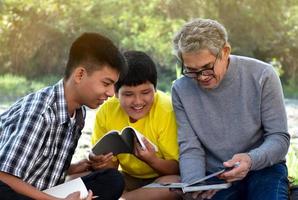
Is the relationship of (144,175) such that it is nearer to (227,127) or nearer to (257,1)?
(227,127)

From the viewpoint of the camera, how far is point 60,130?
2.11m

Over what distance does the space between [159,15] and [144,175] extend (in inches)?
43.2

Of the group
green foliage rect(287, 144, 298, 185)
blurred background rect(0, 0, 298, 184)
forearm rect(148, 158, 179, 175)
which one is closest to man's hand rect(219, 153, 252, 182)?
forearm rect(148, 158, 179, 175)

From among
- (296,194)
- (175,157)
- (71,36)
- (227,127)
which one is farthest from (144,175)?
(71,36)

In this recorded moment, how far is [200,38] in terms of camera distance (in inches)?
86.4

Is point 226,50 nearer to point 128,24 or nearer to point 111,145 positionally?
point 111,145

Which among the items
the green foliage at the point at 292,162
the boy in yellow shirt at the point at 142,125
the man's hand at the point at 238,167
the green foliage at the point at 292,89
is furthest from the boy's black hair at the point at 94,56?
the green foliage at the point at 292,89

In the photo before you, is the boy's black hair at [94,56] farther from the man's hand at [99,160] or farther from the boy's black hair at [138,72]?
the man's hand at [99,160]

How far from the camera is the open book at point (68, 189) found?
209 cm

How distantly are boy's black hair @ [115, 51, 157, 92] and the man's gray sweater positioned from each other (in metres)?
0.13

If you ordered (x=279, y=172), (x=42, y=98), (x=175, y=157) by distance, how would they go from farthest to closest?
(x=175, y=157), (x=279, y=172), (x=42, y=98)

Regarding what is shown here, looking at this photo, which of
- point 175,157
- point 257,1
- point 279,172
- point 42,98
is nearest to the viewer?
point 42,98

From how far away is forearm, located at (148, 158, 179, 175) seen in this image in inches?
91.7

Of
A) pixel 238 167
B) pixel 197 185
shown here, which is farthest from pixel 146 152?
pixel 238 167
